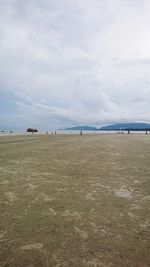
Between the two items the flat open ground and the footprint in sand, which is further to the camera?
the footprint in sand

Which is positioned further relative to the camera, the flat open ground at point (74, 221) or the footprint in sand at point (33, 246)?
the footprint in sand at point (33, 246)

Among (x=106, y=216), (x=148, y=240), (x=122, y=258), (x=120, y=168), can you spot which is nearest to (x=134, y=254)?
(x=122, y=258)

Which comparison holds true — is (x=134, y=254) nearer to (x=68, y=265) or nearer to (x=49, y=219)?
(x=68, y=265)

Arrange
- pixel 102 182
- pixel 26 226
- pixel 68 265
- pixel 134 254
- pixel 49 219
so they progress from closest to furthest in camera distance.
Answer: pixel 68 265
pixel 134 254
pixel 26 226
pixel 49 219
pixel 102 182

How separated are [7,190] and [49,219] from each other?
8.75ft

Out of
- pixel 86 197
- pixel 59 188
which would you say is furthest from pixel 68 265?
pixel 59 188

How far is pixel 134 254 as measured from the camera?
383 cm

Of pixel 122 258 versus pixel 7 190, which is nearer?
pixel 122 258

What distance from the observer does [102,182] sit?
8406 mm

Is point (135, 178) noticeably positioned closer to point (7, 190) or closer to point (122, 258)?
point (7, 190)

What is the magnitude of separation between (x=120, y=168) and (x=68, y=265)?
7824 mm

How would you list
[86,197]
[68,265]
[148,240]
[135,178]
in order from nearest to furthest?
A: [68,265] → [148,240] → [86,197] → [135,178]

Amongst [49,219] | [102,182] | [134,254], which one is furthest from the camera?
[102,182]

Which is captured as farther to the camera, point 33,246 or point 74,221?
point 74,221
